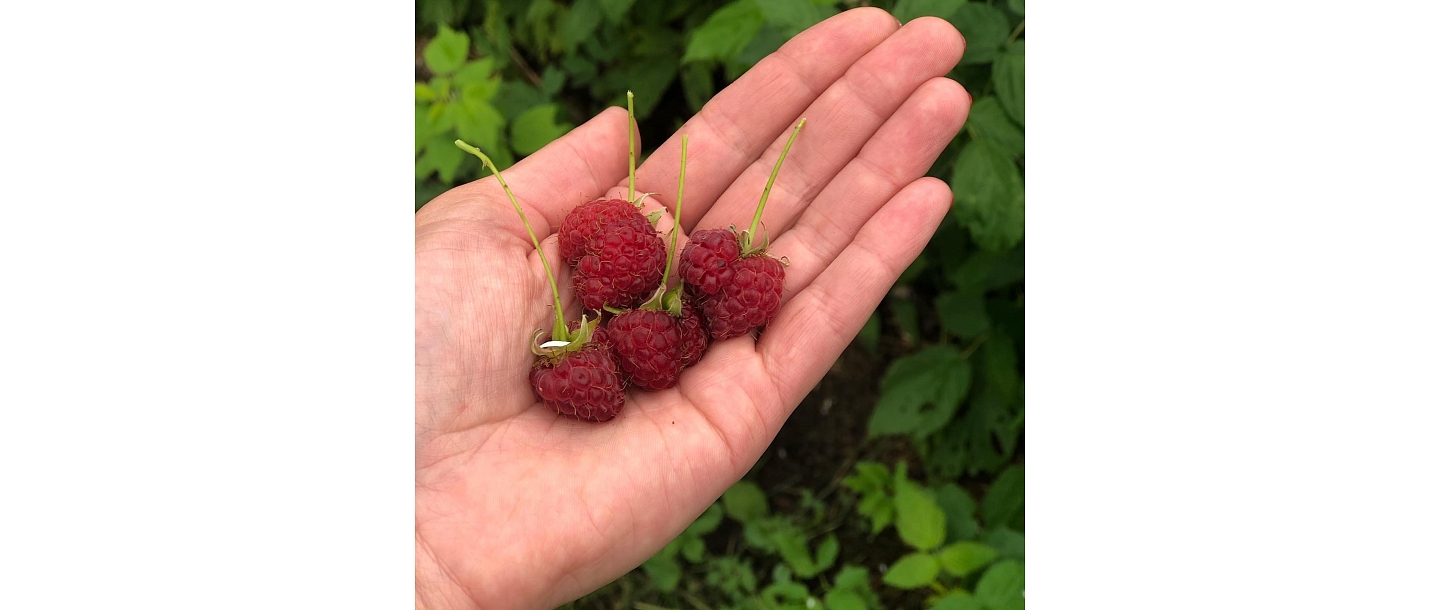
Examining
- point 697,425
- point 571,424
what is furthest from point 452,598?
point 697,425

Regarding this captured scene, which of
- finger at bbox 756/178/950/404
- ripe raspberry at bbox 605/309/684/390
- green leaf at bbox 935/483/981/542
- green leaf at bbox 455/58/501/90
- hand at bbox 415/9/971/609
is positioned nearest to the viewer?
hand at bbox 415/9/971/609

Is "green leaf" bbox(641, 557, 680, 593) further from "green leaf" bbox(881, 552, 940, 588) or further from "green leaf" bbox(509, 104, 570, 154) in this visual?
"green leaf" bbox(509, 104, 570, 154)

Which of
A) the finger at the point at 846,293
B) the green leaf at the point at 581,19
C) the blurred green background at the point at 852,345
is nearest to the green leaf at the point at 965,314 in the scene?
the blurred green background at the point at 852,345

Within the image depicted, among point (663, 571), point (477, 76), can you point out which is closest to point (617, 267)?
point (477, 76)

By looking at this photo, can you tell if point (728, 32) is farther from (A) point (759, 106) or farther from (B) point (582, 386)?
(B) point (582, 386)

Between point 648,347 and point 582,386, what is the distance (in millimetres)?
149

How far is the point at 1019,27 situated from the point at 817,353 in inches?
33.6

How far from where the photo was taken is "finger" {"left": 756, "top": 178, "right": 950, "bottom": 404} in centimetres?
196

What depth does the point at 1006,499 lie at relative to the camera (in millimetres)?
2389

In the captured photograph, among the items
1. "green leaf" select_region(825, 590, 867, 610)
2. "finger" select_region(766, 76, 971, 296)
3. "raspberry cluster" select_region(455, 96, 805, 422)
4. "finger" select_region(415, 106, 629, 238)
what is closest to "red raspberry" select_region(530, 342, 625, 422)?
"raspberry cluster" select_region(455, 96, 805, 422)

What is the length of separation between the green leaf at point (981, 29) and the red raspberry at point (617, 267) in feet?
2.74

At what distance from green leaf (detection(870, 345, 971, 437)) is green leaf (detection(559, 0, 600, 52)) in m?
1.23

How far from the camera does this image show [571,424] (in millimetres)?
1855

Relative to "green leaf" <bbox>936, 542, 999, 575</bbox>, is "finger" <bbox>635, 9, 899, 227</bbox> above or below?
above
